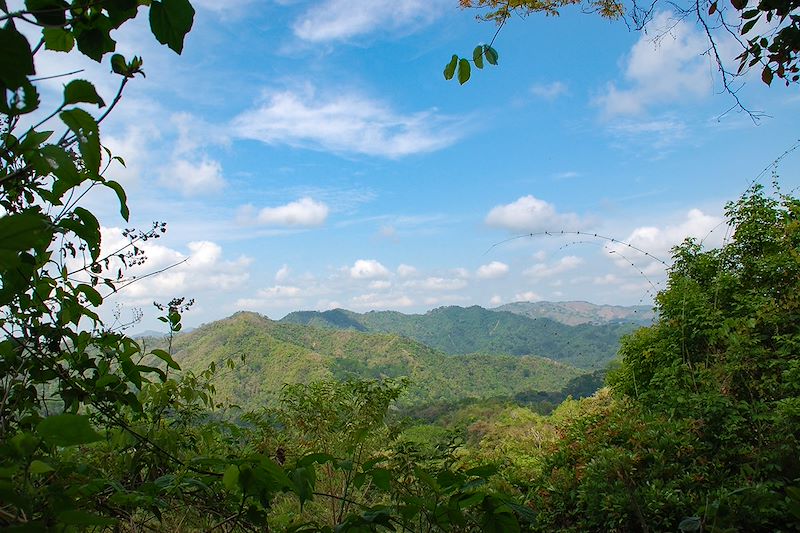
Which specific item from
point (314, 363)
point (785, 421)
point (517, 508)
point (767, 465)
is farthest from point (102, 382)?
point (314, 363)

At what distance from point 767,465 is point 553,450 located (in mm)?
1539

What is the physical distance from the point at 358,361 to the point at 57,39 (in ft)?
184

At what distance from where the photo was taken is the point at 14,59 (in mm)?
406

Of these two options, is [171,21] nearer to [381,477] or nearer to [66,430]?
[66,430]

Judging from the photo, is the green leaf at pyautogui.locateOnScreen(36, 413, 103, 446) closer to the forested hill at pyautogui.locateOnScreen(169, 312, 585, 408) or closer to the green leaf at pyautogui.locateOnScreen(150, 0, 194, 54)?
the green leaf at pyautogui.locateOnScreen(150, 0, 194, 54)

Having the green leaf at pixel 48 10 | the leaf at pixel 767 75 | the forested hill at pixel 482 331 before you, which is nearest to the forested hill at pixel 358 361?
the forested hill at pixel 482 331

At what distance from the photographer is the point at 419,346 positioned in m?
60.2

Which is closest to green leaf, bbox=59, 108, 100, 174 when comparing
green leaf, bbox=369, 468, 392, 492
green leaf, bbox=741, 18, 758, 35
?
green leaf, bbox=369, 468, 392, 492

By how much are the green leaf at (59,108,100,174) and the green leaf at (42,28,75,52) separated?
0.51 feet

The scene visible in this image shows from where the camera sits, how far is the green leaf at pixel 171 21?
0.57 meters

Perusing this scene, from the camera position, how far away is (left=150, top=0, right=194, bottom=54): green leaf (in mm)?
574

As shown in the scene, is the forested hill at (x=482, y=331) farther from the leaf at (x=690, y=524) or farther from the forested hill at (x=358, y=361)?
the leaf at (x=690, y=524)

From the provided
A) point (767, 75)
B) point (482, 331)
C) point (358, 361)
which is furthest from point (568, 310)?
point (767, 75)

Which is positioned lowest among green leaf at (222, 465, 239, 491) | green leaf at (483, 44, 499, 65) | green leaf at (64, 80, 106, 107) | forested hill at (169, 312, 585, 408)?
forested hill at (169, 312, 585, 408)
